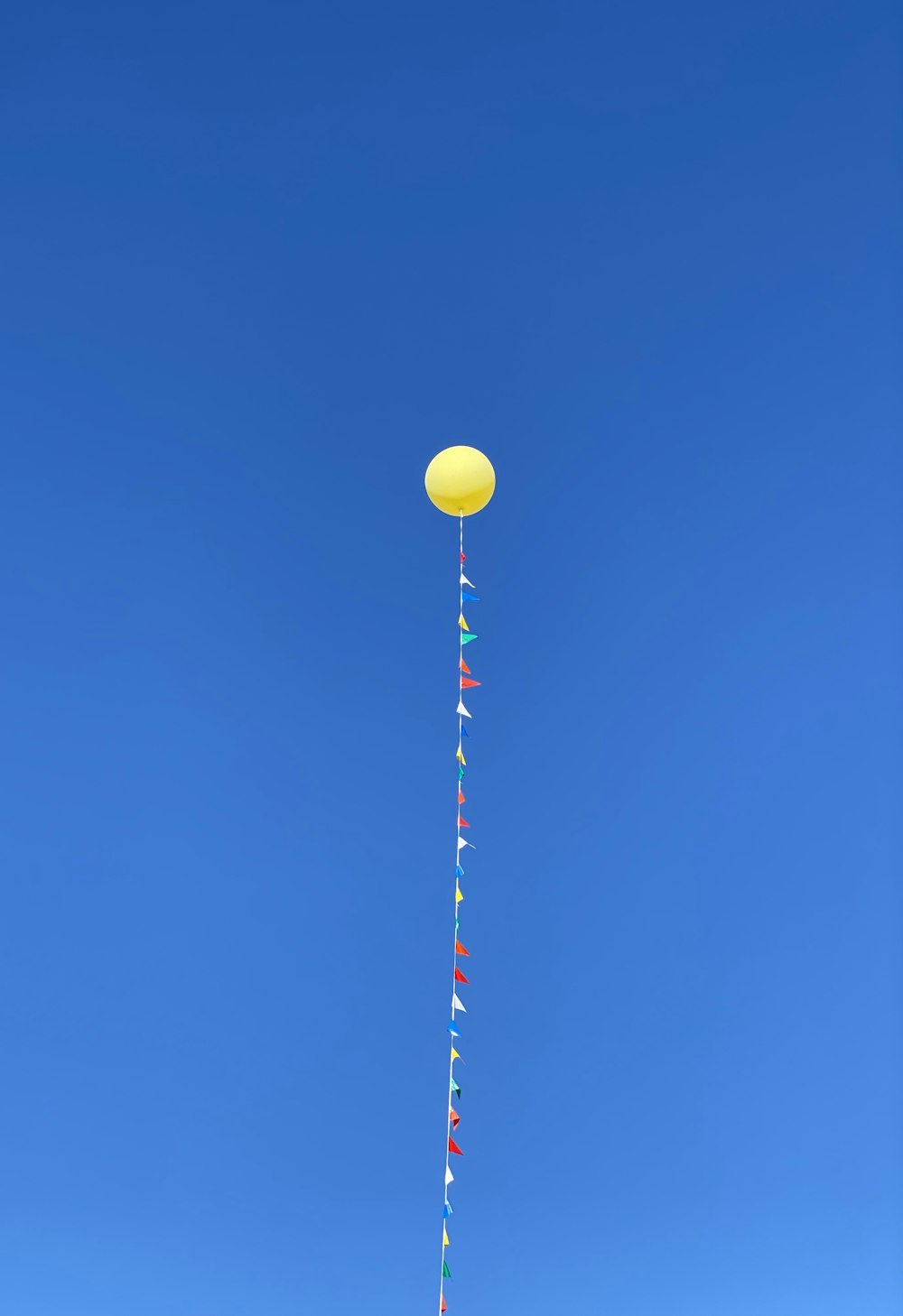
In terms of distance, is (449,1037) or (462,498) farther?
(449,1037)

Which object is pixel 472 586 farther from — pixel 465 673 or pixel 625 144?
pixel 625 144

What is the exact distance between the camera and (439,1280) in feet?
14.9

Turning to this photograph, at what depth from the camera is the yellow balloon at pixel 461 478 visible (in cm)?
356

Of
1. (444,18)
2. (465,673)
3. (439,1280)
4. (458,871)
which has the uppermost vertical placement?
(444,18)

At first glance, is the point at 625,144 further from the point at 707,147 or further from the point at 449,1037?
the point at 449,1037

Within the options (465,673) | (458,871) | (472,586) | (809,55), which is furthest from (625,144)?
(458,871)

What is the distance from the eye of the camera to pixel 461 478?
3.56m

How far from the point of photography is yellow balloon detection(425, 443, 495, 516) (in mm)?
3559

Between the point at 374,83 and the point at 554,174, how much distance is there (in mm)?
851

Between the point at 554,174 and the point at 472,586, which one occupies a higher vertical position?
the point at 554,174

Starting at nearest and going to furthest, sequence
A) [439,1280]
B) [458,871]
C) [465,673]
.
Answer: [458,871]
[439,1280]
[465,673]

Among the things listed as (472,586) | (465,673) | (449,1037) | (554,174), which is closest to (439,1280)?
(449,1037)

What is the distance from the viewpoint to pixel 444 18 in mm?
5238

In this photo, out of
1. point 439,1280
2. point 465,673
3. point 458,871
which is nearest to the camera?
point 458,871
